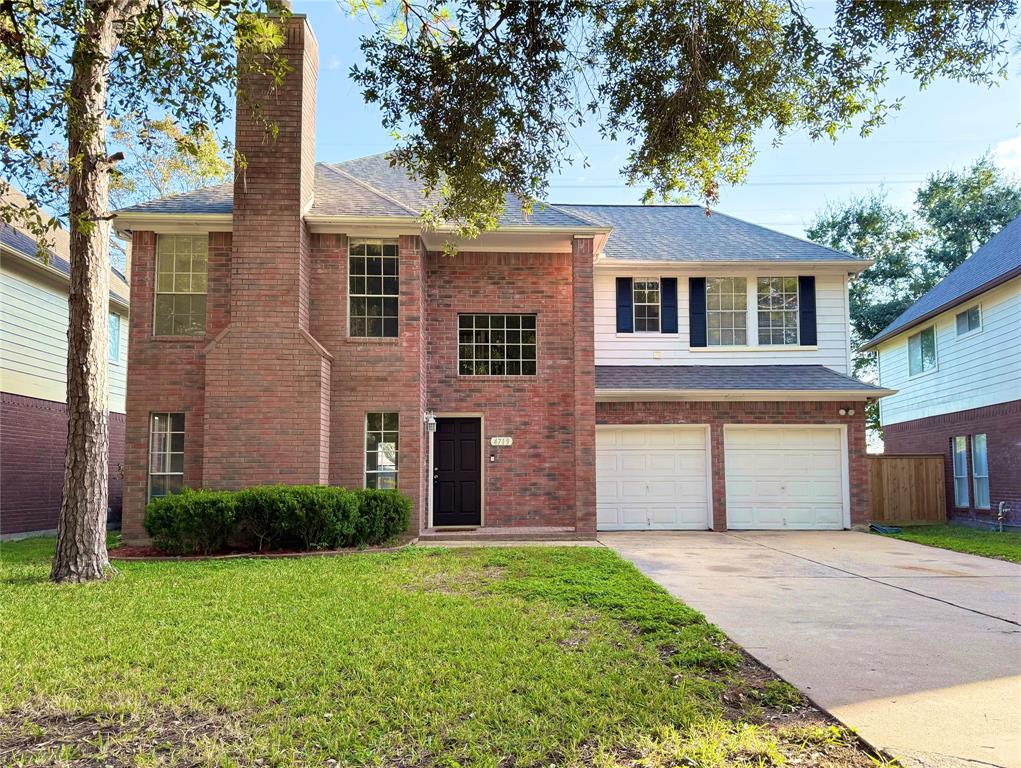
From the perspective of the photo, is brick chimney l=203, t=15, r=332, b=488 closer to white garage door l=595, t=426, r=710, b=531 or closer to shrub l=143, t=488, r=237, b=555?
shrub l=143, t=488, r=237, b=555

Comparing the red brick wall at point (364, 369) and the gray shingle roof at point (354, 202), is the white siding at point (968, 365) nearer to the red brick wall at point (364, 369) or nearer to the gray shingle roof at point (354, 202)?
the gray shingle roof at point (354, 202)

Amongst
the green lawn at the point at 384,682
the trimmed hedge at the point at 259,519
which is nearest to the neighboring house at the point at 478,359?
the trimmed hedge at the point at 259,519

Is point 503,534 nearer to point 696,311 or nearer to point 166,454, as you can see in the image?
point 166,454

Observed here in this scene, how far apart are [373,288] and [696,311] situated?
6731mm

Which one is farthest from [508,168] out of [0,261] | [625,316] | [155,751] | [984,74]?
[0,261]

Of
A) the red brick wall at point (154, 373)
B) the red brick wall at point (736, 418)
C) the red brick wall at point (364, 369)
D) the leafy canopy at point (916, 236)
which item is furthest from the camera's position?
the leafy canopy at point (916, 236)

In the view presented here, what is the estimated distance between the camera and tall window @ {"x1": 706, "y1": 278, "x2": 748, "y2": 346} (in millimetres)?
15875

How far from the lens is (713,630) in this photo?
5.74m

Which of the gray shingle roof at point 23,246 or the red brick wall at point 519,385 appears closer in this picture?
the gray shingle roof at point 23,246

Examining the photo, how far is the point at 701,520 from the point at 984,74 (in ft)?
33.0

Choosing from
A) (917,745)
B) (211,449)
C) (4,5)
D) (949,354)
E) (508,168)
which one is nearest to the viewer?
(917,745)

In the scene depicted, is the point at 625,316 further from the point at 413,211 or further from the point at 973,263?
the point at 973,263

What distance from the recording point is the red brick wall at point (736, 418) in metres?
14.8

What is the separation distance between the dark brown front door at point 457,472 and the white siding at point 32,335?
6565 mm
